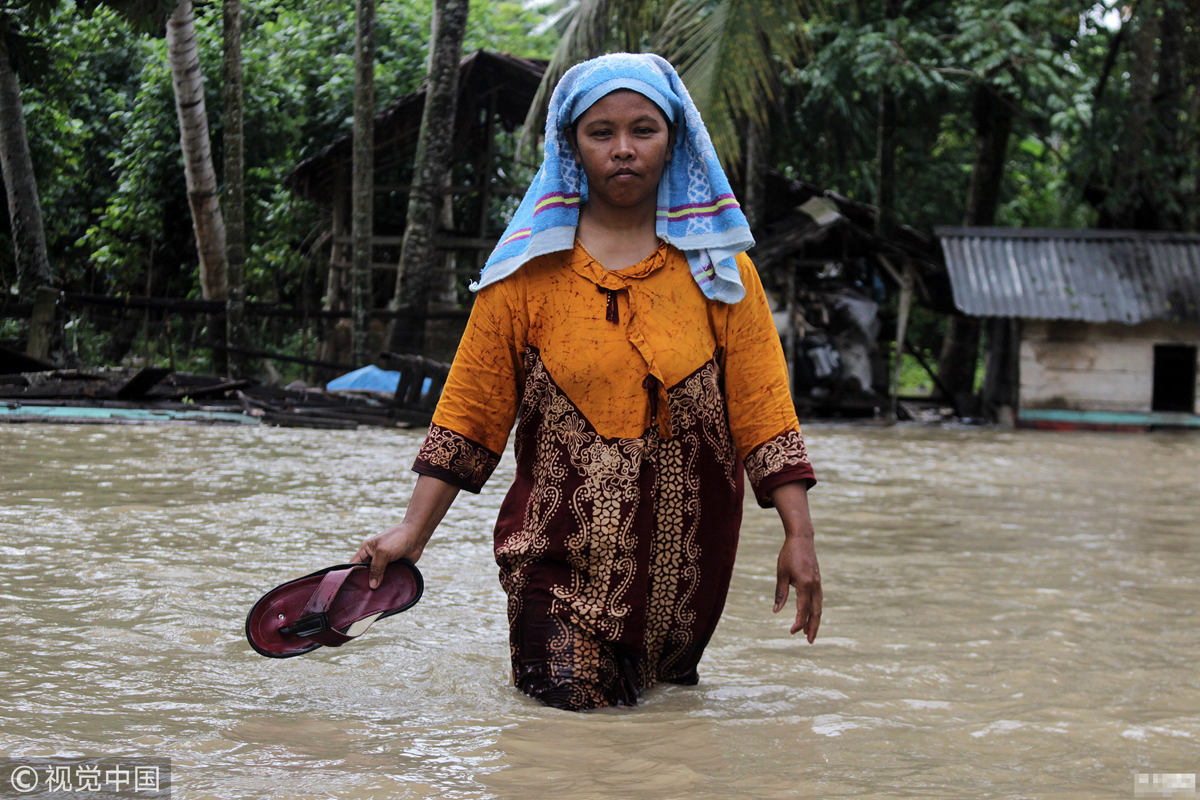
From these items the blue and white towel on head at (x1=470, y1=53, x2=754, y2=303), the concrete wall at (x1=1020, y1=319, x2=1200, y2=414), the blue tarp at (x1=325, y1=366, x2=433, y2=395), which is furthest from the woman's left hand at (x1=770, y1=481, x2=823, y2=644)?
the concrete wall at (x1=1020, y1=319, x2=1200, y2=414)

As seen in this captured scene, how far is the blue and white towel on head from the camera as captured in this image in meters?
2.70

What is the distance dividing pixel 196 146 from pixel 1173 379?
1432 cm

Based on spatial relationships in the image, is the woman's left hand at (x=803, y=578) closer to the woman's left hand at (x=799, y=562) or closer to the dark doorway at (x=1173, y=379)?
the woman's left hand at (x=799, y=562)

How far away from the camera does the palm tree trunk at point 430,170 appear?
1274 cm

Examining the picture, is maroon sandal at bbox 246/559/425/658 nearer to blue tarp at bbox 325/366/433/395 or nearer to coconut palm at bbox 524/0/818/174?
coconut palm at bbox 524/0/818/174

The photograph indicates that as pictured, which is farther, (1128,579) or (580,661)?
(1128,579)

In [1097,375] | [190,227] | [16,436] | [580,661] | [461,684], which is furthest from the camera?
[190,227]

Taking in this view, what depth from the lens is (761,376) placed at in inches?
109

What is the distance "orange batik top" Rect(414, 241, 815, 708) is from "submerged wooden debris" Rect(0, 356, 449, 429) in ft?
25.7

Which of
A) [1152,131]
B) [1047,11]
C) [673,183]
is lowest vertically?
[673,183]

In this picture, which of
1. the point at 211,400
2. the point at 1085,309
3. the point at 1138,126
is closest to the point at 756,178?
the point at 1085,309

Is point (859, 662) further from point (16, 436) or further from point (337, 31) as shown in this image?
point (337, 31)

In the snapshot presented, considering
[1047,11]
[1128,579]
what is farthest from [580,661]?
[1047,11]

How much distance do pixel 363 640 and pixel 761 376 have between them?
158 cm
